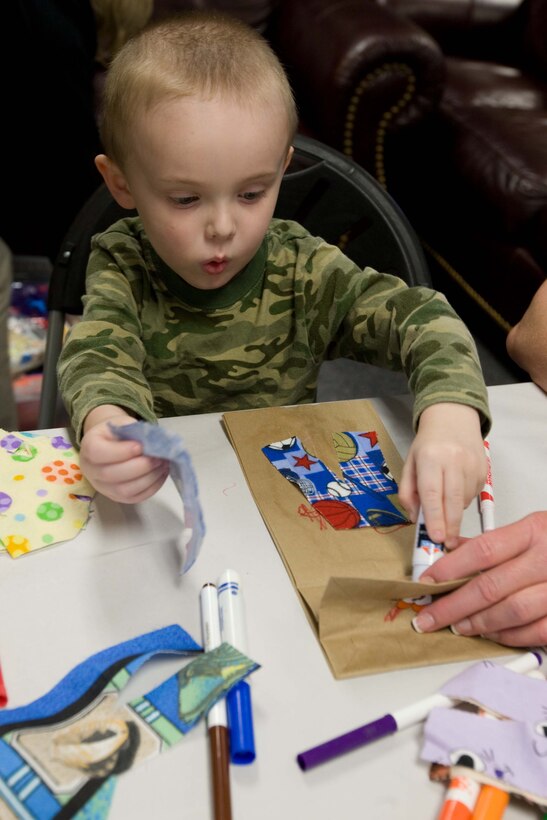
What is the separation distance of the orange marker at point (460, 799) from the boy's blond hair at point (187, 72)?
0.61m

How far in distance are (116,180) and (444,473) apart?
483mm

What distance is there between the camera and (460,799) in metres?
0.50

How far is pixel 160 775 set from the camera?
0.51m

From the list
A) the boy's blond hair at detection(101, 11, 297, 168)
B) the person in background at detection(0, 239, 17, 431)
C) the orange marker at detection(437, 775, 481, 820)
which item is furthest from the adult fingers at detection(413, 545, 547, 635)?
the person in background at detection(0, 239, 17, 431)

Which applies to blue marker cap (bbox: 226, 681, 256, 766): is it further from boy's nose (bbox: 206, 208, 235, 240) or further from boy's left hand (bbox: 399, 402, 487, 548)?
boy's nose (bbox: 206, 208, 235, 240)

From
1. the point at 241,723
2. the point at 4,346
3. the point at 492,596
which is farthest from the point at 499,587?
the point at 4,346

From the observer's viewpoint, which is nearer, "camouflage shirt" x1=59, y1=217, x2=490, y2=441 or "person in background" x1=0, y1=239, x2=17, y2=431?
"camouflage shirt" x1=59, y1=217, x2=490, y2=441

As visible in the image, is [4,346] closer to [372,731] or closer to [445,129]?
[372,731]

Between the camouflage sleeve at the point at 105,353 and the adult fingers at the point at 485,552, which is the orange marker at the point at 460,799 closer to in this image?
the adult fingers at the point at 485,552

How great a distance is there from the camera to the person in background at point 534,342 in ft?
3.10

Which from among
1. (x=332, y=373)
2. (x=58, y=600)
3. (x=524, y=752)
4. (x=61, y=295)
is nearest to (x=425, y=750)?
(x=524, y=752)

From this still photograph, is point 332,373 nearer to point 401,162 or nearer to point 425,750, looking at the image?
point 401,162

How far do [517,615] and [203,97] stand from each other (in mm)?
535

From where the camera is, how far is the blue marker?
1.72 ft
